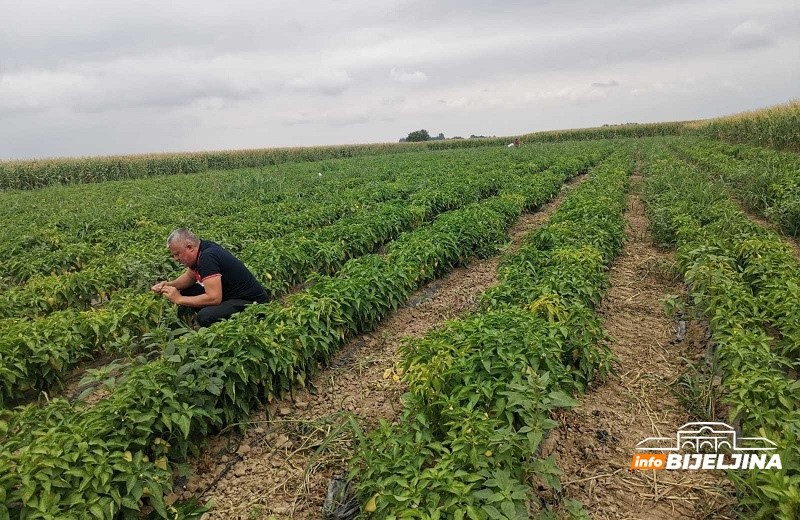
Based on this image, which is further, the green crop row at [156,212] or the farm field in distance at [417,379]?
the green crop row at [156,212]

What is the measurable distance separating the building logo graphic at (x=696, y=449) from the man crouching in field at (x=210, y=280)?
4478 mm

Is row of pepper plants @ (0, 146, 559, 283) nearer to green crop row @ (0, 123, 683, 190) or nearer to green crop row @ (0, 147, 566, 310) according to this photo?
green crop row @ (0, 147, 566, 310)

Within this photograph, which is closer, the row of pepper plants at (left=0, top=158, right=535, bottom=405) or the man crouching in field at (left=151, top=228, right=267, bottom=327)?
the row of pepper plants at (left=0, top=158, right=535, bottom=405)

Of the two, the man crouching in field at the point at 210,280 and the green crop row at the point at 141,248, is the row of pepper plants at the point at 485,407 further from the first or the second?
the green crop row at the point at 141,248

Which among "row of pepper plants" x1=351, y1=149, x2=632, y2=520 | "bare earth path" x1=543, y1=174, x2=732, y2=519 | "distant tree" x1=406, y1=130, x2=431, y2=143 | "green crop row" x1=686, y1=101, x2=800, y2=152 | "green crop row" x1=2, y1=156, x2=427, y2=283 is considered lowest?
"bare earth path" x1=543, y1=174, x2=732, y2=519

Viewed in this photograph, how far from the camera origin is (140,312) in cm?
534

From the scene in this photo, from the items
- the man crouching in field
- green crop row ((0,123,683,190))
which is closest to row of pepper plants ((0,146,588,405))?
the man crouching in field

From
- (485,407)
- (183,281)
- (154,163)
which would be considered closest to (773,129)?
(485,407)

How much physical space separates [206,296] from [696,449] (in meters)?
5.08

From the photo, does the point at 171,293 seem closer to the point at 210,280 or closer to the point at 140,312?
the point at 140,312

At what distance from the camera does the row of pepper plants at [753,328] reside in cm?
262

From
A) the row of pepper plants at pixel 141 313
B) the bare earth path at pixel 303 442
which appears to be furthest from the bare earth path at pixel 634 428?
the row of pepper plants at pixel 141 313

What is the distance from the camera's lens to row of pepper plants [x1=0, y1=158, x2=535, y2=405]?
4473 millimetres

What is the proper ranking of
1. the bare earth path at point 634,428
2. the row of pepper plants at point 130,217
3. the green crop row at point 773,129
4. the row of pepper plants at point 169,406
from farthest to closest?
the green crop row at point 773,129
the row of pepper plants at point 130,217
the bare earth path at point 634,428
the row of pepper plants at point 169,406
